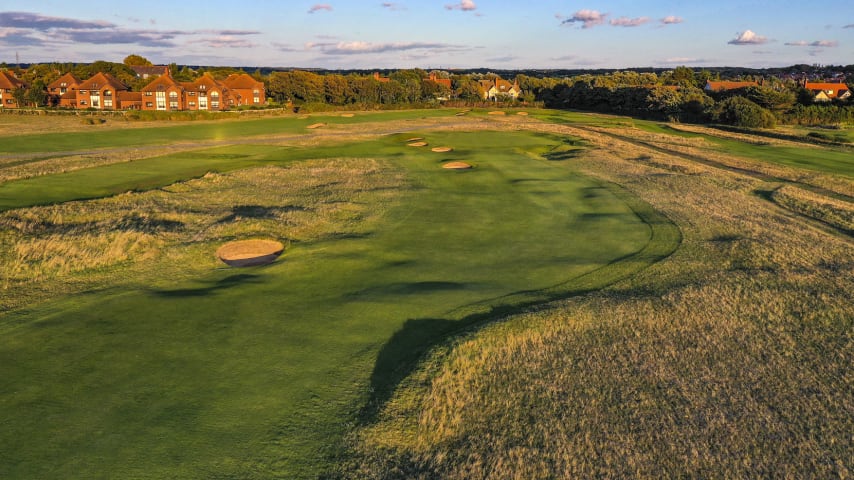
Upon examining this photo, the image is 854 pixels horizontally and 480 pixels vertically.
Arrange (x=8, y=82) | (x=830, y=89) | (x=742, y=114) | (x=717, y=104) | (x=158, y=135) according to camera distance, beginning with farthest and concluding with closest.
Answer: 1. (x=830, y=89)
2. (x=8, y=82)
3. (x=717, y=104)
4. (x=742, y=114)
5. (x=158, y=135)

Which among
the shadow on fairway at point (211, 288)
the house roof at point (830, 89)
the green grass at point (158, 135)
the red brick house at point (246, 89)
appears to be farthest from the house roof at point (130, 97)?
the house roof at point (830, 89)

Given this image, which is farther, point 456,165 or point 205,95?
point 205,95

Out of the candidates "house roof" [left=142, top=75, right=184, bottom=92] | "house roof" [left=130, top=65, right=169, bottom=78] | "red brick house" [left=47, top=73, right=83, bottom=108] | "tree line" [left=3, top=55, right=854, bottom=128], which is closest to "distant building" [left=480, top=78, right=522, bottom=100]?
"tree line" [left=3, top=55, right=854, bottom=128]

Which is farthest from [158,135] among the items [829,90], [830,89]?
[830,89]

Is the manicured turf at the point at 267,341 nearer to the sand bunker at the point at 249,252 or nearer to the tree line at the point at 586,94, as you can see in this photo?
the sand bunker at the point at 249,252

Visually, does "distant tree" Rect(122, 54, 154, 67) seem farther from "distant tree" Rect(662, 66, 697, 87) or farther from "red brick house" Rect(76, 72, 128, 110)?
"distant tree" Rect(662, 66, 697, 87)

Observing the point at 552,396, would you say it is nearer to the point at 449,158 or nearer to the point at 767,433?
the point at 767,433

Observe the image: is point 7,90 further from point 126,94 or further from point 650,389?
point 650,389

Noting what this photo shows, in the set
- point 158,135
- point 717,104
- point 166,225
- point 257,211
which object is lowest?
point 166,225
